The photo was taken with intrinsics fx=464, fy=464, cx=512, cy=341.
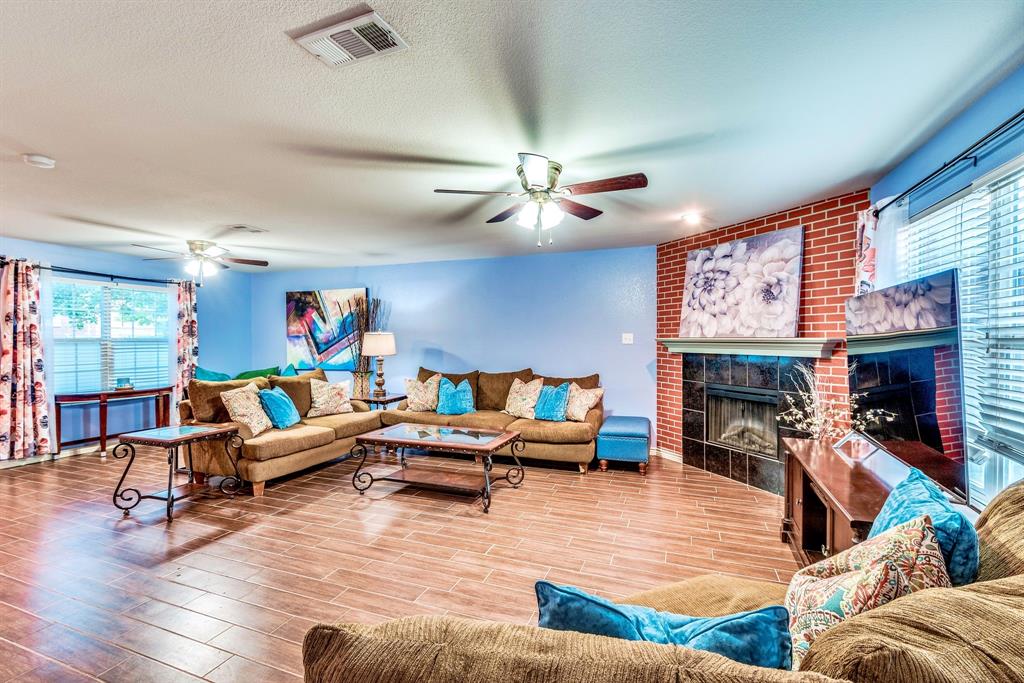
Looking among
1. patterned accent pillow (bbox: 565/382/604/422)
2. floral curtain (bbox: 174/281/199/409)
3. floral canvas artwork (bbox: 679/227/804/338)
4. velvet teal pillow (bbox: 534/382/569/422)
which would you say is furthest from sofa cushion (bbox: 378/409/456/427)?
floral curtain (bbox: 174/281/199/409)

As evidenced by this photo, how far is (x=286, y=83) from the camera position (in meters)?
1.93

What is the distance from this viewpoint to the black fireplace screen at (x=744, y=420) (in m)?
3.98

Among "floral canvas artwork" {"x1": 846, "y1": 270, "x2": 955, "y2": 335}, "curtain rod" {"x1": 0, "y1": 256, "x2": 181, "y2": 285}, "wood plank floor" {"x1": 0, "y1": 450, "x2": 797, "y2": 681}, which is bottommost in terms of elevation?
"wood plank floor" {"x1": 0, "y1": 450, "x2": 797, "y2": 681}

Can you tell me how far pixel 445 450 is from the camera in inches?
146

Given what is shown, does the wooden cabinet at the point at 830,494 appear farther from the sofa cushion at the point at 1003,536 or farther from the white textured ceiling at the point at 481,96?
the white textured ceiling at the point at 481,96

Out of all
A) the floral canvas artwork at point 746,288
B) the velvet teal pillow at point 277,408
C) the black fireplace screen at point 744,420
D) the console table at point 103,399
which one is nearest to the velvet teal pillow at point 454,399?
the velvet teal pillow at point 277,408

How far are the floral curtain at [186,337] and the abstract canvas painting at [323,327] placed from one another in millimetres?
1228

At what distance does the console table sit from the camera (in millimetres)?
4977

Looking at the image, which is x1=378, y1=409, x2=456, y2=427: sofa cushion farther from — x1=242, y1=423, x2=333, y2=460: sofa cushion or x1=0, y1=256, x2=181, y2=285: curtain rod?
x1=0, y1=256, x2=181, y2=285: curtain rod

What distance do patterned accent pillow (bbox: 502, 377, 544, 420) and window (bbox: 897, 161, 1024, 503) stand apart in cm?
365

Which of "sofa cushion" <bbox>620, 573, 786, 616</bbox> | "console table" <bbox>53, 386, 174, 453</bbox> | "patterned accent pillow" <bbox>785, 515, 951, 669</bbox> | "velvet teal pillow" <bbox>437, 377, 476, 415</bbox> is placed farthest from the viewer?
"velvet teal pillow" <bbox>437, 377, 476, 415</bbox>

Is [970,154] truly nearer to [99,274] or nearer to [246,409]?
[246,409]

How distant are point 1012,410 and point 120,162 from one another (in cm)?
448

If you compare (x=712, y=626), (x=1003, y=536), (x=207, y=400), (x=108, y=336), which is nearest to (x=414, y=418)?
(x=207, y=400)
